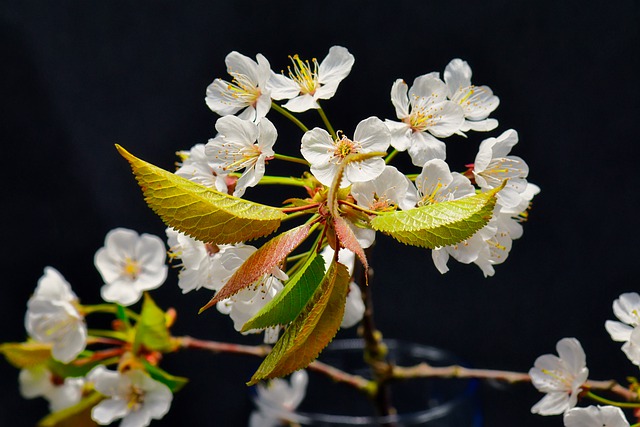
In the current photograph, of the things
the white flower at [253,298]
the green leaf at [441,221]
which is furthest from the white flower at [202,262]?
the green leaf at [441,221]

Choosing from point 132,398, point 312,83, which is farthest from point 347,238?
point 132,398

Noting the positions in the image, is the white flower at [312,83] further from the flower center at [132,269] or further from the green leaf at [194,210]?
the flower center at [132,269]

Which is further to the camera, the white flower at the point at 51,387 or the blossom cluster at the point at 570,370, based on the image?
the white flower at the point at 51,387

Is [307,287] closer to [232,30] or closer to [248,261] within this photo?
[248,261]

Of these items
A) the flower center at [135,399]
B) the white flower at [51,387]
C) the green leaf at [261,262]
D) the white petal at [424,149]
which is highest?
the white petal at [424,149]

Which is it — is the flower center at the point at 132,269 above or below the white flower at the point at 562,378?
above

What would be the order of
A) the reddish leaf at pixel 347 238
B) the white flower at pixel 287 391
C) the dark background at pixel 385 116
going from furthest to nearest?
the dark background at pixel 385 116 < the white flower at pixel 287 391 < the reddish leaf at pixel 347 238


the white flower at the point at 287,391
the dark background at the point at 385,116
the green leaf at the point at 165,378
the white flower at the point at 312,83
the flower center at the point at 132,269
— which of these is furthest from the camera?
the dark background at the point at 385,116
